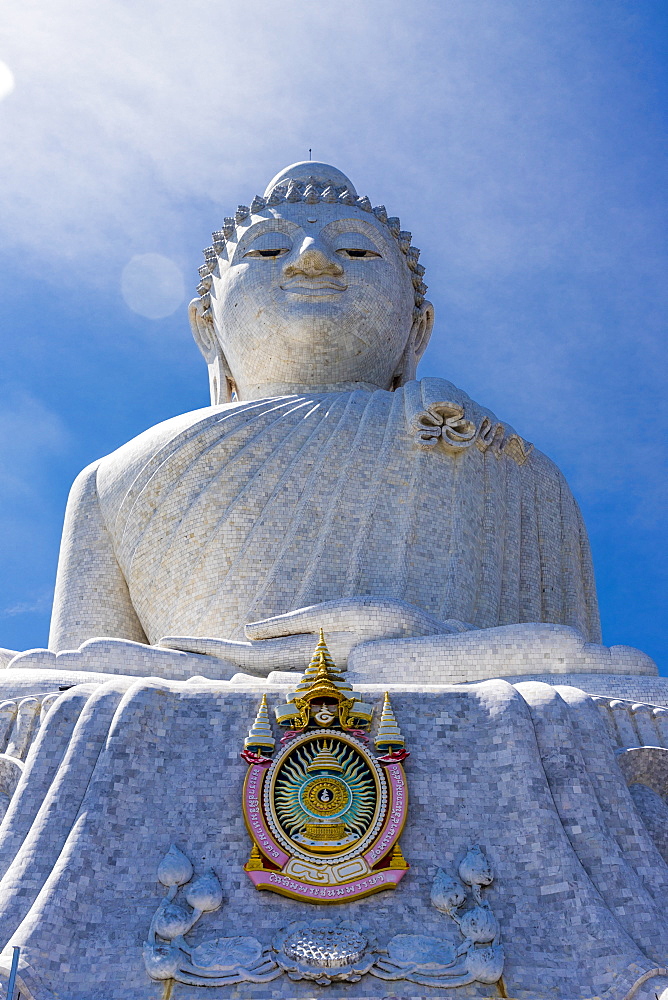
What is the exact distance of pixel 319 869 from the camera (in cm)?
598

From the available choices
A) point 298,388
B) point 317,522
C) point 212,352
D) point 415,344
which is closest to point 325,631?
point 317,522

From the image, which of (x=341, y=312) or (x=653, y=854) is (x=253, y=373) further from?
(x=653, y=854)

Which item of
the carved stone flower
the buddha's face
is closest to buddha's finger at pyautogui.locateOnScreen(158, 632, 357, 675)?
the carved stone flower

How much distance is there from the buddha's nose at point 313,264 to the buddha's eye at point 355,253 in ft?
0.65

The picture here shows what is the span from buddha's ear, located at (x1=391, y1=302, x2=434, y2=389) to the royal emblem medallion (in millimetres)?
6145

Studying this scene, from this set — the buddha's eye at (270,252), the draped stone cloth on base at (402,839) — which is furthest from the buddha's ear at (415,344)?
the draped stone cloth on base at (402,839)

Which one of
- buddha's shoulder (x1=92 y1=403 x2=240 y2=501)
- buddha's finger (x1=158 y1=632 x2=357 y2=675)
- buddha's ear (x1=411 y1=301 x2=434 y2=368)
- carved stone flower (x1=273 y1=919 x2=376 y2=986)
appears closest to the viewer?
carved stone flower (x1=273 y1=919 x2=376 y2=986)

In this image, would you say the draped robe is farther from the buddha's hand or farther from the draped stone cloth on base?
the draped stone cloth on base

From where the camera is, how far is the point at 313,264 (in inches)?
440

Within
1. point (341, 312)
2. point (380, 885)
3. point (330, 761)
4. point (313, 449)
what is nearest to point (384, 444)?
point (313, 449)

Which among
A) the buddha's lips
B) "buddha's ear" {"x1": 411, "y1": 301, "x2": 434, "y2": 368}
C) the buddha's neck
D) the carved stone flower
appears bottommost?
the carved stone flower

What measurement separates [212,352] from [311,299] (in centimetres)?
163

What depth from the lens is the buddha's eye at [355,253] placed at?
11531mm

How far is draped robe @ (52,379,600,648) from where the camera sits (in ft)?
31.2
